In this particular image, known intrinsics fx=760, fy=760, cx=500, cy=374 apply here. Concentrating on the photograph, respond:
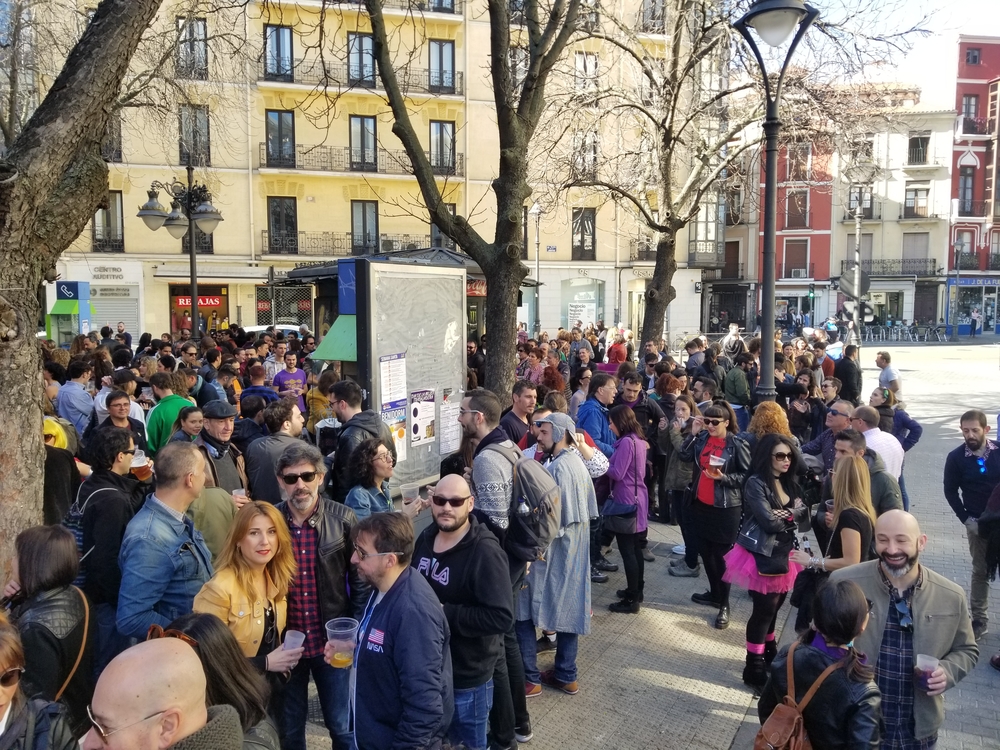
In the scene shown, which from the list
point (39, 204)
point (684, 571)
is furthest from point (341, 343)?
point (684, 571)

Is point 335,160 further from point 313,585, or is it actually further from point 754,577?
point 313,585

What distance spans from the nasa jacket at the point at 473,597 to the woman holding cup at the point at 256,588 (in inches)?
24.5

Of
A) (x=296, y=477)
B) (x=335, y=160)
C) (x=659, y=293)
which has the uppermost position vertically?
(x=335, y=160)

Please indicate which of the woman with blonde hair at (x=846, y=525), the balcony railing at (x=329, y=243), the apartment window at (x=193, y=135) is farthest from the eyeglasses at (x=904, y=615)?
the balcony railing at (x=329, y=243)

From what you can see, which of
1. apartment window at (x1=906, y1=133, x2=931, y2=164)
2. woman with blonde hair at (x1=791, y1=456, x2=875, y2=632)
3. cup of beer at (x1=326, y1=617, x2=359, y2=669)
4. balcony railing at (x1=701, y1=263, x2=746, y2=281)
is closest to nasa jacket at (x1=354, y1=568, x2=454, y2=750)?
cup of beer at (x1=326, y1=617, x2=359, y2=669)

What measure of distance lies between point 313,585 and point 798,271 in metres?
49.3

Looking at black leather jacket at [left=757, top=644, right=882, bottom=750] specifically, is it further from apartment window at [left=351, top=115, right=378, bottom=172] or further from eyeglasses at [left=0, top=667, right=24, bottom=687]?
apartment window at [left=351, top=115, right=378, bottom=172]

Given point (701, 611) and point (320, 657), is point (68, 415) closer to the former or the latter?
point (320, 657)

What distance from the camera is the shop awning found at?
26.0 ft

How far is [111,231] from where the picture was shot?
30094 millimetres

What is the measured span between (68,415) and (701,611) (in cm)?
627

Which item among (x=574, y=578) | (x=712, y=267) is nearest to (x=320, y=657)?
(x=574, y=578)

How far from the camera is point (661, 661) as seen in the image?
5.29 metres

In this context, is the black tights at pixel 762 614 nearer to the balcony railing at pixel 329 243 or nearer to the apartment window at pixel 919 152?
the balcony railing at pixel 329 243
